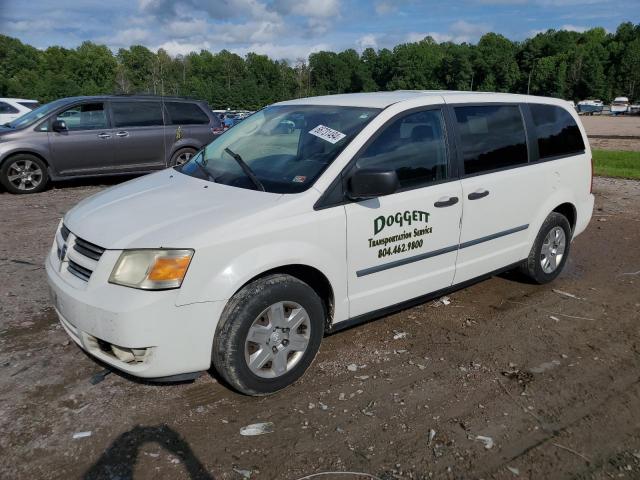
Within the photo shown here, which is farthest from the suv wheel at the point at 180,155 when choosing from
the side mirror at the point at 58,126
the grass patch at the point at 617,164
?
the grass patch at the point at 617,164

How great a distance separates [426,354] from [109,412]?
2.17 m

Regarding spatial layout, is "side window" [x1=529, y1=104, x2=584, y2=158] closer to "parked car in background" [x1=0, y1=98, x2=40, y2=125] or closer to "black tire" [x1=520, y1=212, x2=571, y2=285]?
"black tire" [x1=520, y1=212, x2=571, y2=285]

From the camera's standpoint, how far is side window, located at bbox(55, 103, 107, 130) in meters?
10.5

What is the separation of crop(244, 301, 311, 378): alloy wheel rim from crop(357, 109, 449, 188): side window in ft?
3.60

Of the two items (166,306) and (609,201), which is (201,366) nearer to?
(166,306)

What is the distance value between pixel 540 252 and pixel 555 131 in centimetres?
115

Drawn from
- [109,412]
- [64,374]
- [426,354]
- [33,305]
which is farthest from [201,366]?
[33,305]

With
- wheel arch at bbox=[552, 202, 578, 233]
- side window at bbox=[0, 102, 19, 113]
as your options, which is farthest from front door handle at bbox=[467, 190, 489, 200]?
side window at bbox=[0, 102, 19, 113]

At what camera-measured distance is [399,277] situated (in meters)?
4.08

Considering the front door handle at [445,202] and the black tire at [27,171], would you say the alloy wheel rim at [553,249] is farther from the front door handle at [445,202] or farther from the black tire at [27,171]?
the black tire at [27,171]

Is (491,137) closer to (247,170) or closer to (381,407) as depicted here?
(247,170)

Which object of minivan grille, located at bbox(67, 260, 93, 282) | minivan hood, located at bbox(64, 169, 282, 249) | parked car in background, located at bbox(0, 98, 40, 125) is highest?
parked car in background, located at bbox(0, 98, 40, 125)

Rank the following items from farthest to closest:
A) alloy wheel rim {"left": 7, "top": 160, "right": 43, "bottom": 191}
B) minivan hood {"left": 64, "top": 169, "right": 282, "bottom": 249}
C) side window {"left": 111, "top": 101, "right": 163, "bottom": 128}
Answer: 1. side window {"left": 111, "top": 101, "right": 163, "bottom": 128}
2. alloy wheel rim {"left": 7, "top": 160, "right": 43, "bottom": 191}
3. minivan hood {"left": 64, "top": 169, "right": 282, "bottom": 249}

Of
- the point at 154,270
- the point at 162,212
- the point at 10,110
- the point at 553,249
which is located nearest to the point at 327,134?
the point at 162,212
